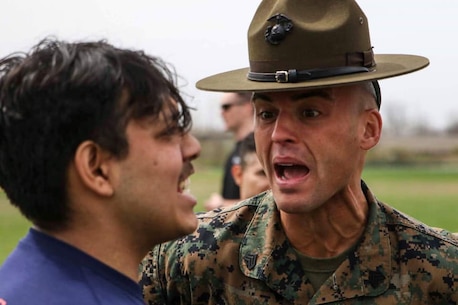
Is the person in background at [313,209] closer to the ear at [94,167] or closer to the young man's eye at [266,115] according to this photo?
the young man's eye at [266,115]

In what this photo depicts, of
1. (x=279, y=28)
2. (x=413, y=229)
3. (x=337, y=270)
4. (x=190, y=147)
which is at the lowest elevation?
(x=337, y=270)

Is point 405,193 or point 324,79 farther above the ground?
point 324,79

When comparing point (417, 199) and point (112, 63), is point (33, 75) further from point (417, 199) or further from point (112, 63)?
point (417, 199)

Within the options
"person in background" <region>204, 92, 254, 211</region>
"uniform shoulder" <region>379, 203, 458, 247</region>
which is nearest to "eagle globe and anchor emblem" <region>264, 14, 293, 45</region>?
"uniform shoulder" <region>379, 203, 458, 247</region>

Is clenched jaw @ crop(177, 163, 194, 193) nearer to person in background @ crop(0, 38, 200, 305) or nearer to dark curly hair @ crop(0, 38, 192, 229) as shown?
person in background @ crop(0, 38, 200, 305)

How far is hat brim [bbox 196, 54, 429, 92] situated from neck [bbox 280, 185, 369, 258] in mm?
500

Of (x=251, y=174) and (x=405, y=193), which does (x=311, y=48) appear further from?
(x=405, y=193)

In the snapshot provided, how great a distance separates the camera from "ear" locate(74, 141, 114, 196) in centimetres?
285

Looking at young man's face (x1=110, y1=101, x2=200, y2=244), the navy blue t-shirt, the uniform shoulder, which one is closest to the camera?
the navy blue t-shirt

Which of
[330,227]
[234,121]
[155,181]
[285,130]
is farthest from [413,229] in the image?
[234,121]

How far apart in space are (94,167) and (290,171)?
139cm

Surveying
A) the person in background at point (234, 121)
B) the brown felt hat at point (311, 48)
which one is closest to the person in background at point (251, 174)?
the person in background at point (234, 121)

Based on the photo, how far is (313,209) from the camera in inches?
163

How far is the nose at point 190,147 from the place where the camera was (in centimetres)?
311
